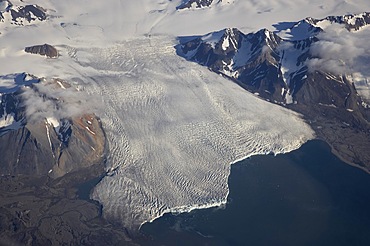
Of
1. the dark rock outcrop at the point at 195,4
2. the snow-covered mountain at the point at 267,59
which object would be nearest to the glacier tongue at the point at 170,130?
the snow-covered mountain at the point at 267,59

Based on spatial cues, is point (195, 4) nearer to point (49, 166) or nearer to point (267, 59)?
point (267, 59)

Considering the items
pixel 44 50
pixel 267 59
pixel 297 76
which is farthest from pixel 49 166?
pixel 297 76

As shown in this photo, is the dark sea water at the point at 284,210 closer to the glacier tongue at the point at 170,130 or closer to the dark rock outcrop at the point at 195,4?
the glacier tongue at the point at 170,130

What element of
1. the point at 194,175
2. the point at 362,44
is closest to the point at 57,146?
the point at 194,175

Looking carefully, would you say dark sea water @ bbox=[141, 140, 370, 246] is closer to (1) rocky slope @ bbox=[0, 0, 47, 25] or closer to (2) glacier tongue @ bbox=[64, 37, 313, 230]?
(2) glacier tongue @ bbox=[64, 37, 313, 230]

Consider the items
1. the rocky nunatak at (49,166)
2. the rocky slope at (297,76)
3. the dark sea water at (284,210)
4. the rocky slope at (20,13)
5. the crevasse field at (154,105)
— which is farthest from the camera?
the rocky slope at (20,13)

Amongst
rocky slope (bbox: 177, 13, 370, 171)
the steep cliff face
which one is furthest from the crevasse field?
rocky slope (bbox: 177, 13, 370, 171)
